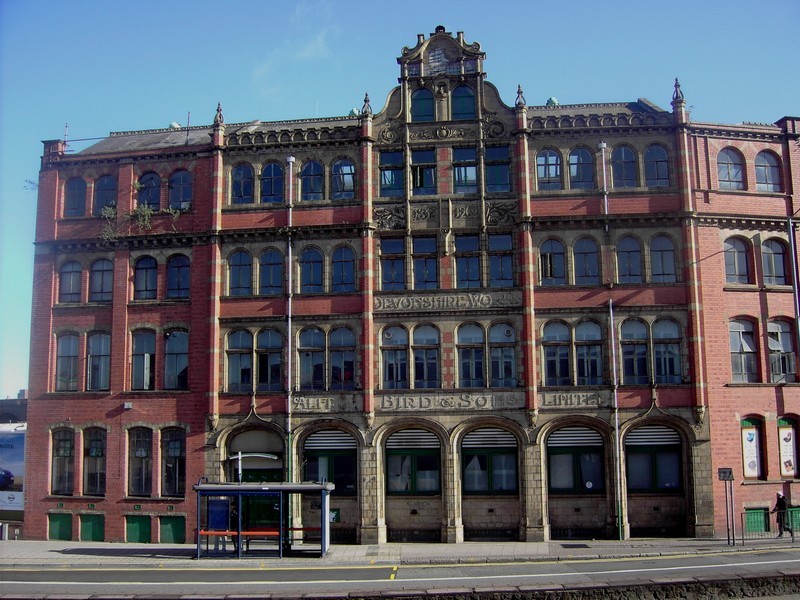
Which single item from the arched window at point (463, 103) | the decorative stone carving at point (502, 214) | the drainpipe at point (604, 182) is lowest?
the decorative stone carving at point (502, 214)

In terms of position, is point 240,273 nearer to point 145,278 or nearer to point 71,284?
point 145,278

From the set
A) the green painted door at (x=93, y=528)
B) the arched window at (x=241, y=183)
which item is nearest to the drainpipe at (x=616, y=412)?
the arched window at (x=241, y=183)

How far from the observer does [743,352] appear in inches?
1507

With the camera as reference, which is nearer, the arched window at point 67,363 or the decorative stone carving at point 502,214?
the decorative stone carving at point 502,214

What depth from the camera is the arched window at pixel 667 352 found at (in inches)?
1475

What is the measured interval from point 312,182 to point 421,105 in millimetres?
6087

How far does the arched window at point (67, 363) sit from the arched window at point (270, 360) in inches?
347

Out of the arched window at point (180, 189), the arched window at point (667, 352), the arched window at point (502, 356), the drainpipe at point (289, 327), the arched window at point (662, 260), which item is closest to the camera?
the arched window at point (667, 352)

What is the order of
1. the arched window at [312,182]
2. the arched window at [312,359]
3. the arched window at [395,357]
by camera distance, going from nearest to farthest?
the arched window at [395,357] < the arched window at [312,359] < the arched window at [312,182]

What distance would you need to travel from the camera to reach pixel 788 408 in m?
38.0

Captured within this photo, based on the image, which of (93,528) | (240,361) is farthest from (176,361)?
(93,528)

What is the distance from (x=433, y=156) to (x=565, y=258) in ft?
24.6

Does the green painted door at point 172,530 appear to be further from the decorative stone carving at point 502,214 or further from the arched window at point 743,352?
the arched window at point 743,352

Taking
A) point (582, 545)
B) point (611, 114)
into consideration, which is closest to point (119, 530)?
point (582, 545)
